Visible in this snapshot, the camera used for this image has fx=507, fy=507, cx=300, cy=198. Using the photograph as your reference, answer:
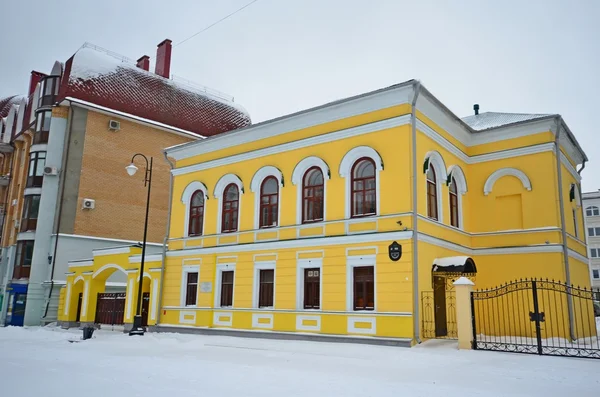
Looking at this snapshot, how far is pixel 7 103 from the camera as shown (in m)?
44.1

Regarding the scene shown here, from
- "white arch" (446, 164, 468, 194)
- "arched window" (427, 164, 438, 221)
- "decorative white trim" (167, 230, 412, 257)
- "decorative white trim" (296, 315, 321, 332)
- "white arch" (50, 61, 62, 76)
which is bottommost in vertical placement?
"decorative white trim" (296, 315, 321, 332)

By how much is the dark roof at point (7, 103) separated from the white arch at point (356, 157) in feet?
117

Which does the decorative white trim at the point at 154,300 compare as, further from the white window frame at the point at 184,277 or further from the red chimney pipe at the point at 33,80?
the red chimney pipe at the point at 33,80

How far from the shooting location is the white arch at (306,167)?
18.5m

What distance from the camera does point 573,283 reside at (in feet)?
65.0

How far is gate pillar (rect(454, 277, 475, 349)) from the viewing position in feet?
45.8

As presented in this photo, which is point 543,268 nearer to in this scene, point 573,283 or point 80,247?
point 573,283

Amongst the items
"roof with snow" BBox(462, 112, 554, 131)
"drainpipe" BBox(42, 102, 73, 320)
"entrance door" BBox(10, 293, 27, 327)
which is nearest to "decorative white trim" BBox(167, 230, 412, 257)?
"roof with snow" BBox(462, 112, 554, 131)

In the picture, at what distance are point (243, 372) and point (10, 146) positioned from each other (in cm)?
3498

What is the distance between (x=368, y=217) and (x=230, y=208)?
7118 millimetres

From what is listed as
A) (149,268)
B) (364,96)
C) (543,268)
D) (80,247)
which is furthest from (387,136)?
(80,247)

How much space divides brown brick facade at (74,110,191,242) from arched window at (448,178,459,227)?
19.7 metres

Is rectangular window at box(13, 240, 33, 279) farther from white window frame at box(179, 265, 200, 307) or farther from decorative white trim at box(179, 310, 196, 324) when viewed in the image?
decorative white trim at box(179, 310, 196, 324)

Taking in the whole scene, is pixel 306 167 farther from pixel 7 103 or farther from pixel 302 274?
pixel 7 103
